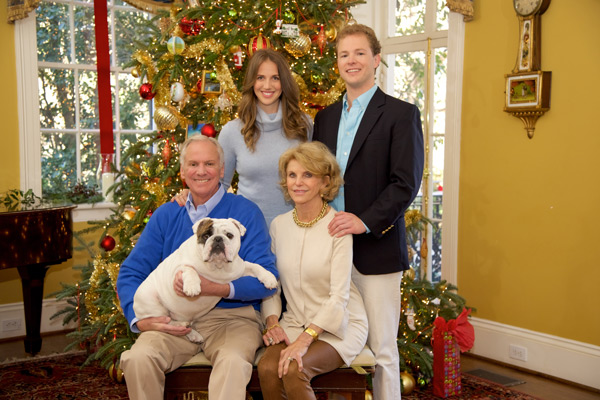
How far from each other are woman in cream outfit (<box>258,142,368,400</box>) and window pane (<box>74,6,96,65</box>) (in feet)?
12.0

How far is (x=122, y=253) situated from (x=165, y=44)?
1281 millimetres

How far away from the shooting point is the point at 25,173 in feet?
16.5

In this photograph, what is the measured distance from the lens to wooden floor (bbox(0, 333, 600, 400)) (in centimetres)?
386

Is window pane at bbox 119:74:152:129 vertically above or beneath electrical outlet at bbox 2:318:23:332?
above

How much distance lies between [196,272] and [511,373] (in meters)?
2.72

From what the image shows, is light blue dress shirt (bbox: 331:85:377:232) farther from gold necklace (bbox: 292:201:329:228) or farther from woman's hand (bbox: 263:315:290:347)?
woman's hand (bbox: 263:315:290:347)

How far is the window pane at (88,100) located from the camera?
5652 mm

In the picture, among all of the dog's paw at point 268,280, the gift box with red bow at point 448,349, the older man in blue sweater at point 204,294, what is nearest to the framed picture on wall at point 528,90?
the gift box with red bow at point 448,349

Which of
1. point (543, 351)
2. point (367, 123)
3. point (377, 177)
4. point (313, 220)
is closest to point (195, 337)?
point (313, 220)

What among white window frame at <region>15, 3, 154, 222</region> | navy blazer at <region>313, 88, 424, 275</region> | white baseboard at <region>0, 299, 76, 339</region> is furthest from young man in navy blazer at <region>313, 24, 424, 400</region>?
white window frame at <region>15, 3, 154, 222</region>

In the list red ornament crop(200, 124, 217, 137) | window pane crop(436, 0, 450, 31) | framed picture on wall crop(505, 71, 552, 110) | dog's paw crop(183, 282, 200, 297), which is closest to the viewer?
dog's paw crop(183, 282, 200, 297)

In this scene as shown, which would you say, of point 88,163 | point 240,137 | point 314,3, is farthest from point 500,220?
point 88,163

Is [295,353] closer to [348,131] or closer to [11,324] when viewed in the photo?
[348,131]

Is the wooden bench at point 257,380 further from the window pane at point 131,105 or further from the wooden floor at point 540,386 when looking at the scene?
the window pane at point 131,105
